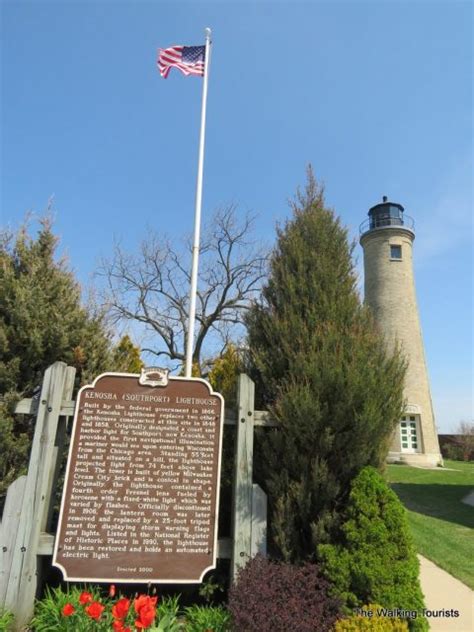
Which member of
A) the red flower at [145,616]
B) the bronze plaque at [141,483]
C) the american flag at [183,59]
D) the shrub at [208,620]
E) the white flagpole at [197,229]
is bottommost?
the shrub at [208,620]

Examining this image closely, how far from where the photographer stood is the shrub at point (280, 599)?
372cm

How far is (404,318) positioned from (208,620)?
24.2m

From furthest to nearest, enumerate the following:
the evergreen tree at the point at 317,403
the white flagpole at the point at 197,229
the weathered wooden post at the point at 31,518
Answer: the white flagpole at the point at 197,229 → the evergreen tree at the point at 317,403 → the weathered wooden post at the point at 31,518

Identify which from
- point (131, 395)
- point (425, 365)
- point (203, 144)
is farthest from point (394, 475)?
point (131, 395)

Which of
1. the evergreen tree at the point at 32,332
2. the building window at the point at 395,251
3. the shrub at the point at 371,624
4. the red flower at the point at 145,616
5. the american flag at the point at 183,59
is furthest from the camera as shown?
the building window at the point at 395,251

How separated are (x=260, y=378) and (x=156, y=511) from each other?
196 centimetres

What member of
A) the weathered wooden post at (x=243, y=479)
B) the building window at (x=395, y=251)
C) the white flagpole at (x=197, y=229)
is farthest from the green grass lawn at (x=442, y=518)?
the building window at (x=395, y=251)

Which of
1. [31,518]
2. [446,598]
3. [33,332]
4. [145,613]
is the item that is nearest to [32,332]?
[33,332]

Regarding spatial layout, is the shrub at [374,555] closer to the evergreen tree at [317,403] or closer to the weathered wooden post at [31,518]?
the evergreen tree at [317,403]

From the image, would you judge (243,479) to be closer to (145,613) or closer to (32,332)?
(145,613)

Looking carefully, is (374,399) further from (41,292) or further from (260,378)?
(41,292)

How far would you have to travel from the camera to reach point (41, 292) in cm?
585

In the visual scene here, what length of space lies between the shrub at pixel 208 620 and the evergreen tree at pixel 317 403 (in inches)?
33.0

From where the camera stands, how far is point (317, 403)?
459 centimetres
